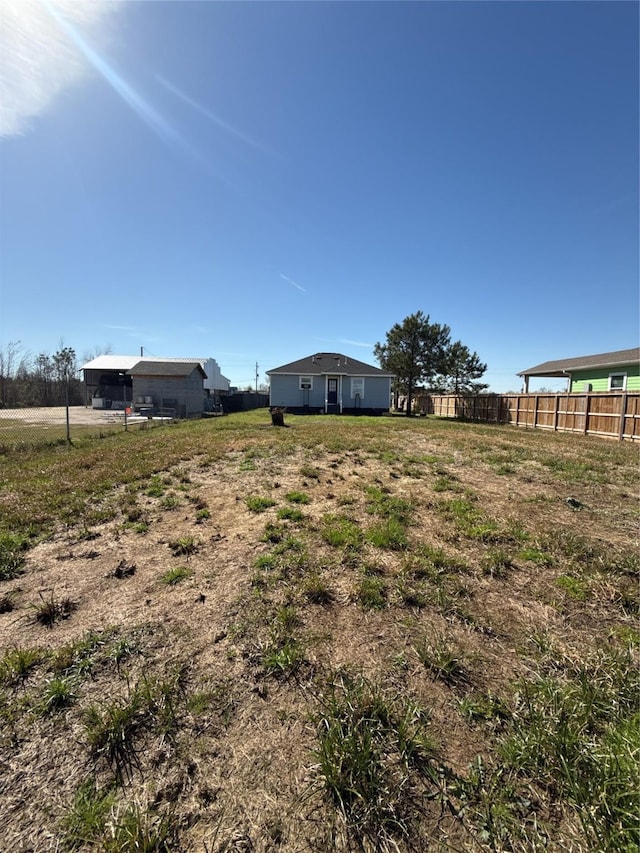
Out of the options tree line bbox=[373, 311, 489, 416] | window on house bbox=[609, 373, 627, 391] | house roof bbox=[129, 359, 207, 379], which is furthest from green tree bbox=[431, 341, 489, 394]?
house roof bbox=[129, 359, 207, 379]

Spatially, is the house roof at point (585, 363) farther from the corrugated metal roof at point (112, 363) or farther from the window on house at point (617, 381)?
the corrugated metal roof at point (112, 363)

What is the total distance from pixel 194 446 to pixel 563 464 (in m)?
8.36

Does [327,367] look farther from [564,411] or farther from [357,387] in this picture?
[564,411]

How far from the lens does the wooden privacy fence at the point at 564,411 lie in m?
12.9

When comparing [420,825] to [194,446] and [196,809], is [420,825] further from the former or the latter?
[194,446]

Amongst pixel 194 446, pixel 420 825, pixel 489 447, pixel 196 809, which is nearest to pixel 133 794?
pixel 196 809

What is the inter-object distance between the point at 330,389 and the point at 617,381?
53.8 feet

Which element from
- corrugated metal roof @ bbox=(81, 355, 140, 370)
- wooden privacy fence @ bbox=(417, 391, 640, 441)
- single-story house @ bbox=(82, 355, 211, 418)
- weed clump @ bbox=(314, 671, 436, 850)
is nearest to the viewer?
weed clump @ bbox=(314, 671, 436, 850)

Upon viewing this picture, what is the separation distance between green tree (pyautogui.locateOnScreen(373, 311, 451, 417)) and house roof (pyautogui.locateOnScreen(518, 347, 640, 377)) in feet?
20.7

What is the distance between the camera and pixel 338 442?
9680mm

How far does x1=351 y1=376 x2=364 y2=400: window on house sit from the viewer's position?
2528 cm

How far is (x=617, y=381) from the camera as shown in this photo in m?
18.9

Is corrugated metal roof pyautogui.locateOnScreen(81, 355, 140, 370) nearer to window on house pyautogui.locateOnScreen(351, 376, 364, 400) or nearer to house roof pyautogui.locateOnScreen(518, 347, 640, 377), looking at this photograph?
window on house pyautogui.locateOnScreen(351, 376, 364, 400)

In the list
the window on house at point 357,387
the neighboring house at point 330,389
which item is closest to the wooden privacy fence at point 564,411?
the neighboring house at point 330,389
